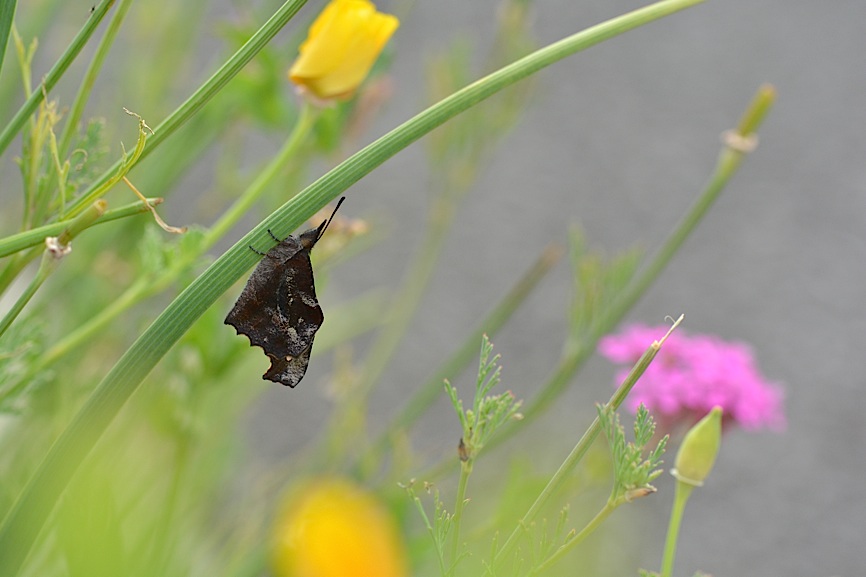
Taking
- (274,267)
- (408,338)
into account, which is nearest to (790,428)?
(408,338)

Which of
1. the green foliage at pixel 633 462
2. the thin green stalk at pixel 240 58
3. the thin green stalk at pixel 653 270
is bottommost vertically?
the green foliage at pixel 633 462

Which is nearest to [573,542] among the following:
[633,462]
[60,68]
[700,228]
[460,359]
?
[633,462]

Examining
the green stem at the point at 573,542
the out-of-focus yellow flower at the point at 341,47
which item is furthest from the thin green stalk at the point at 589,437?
the out-of-focus yellow flower at the point at 341,47

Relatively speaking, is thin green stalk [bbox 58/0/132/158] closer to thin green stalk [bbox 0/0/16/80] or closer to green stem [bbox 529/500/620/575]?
thin green stalk [bbox 0/0/16/80]

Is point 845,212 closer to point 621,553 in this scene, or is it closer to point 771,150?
point 771,150

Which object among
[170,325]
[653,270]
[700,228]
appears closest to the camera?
[170,325]

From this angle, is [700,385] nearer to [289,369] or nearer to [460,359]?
[460,359]

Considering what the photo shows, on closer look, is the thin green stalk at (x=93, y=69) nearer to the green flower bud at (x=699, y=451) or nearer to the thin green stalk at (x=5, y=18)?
the thin green stalk at (x=5, y=18)
